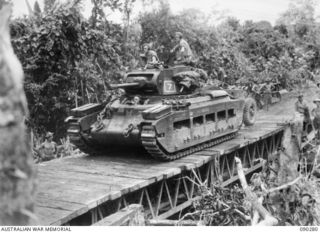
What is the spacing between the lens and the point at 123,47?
17.1 m

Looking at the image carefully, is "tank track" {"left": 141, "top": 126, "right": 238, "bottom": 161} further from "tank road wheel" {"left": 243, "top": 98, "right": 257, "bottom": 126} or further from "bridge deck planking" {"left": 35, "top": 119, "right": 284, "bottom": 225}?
"tank road wheel" {"left": 243, "top": 98, "right": 257, "bottom": 126}

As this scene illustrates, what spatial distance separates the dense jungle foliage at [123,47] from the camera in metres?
12.9

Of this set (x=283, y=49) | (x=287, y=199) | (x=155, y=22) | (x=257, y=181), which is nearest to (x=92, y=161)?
(x=257, y=181)

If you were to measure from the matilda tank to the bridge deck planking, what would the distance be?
34 cm

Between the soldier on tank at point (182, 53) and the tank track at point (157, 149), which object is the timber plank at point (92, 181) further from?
the soldier on tank at point (182, 53)

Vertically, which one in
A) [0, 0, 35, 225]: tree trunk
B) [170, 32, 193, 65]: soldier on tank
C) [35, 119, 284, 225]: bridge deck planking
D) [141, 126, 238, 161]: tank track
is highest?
[170, 32, 193, 65]: soldier on tank

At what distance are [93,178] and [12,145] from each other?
21.2 ft

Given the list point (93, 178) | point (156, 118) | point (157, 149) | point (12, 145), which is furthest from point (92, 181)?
point (12, 145)

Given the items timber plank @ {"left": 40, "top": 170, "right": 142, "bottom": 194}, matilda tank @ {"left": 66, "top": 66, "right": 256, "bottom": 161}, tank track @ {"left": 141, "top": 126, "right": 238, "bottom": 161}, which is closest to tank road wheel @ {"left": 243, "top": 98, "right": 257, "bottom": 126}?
matilda tank @ {"left": 66, "top": 66, "right": 256, "bottom": 161}

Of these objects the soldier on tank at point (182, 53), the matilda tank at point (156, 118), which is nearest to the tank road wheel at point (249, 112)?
the matilda tank at point (156, 118)

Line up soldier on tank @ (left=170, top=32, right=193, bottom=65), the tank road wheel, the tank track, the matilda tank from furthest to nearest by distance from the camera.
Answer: the tank road wheel, soldier on tank @ (left=170, top=32, right=193, bottom=65), the matilda tank, the tank track

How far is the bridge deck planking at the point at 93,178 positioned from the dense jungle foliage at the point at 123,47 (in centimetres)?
375

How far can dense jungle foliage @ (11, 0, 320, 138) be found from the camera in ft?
42.3

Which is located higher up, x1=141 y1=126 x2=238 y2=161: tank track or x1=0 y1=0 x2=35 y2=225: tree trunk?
x1=0 y1=0 x2=35 y2=225: tree trunk
